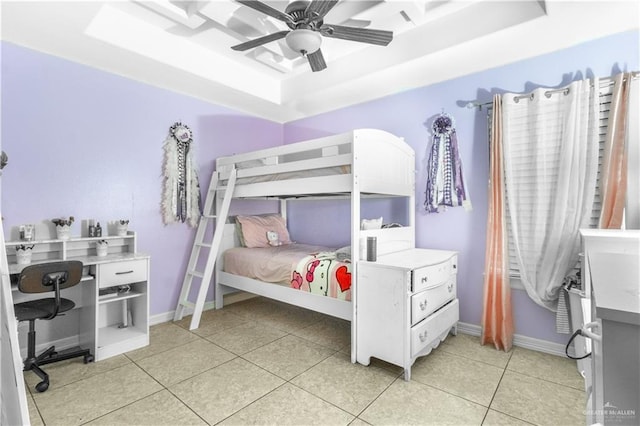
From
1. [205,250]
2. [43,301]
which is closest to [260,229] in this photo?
[205,250]

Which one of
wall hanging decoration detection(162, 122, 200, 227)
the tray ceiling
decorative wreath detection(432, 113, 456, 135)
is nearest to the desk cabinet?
wall hanging decoration detection(162, 122, 200, 227)

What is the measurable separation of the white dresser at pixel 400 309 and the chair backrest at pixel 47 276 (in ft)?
6.81

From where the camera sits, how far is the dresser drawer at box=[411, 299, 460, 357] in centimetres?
226

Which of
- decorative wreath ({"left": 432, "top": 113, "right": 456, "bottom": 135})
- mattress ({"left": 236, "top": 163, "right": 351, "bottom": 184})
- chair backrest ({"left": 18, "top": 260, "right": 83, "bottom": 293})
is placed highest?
decorative wreath ({"left": 432, "top": 113, "right": 456, "bottom": 135})

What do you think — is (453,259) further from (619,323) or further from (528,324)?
(619,323)

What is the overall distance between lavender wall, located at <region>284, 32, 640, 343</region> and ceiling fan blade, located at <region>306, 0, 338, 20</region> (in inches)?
70.5

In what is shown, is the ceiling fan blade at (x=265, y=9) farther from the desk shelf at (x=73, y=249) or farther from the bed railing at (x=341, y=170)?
the desk shelf at (x=73, y=249)

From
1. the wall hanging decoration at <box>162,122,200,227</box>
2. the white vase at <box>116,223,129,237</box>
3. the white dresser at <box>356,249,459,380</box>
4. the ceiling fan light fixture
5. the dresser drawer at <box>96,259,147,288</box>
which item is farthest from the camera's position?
the wall hanging decoration at <box>162,122,200,227</box>

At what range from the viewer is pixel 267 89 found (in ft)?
12.6

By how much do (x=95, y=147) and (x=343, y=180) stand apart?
7.59 ft

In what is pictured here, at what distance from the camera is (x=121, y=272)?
8.82 feet

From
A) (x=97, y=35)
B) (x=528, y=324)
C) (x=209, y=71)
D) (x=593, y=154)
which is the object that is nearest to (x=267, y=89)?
(x=209, y=71)

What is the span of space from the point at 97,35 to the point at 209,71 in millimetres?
979

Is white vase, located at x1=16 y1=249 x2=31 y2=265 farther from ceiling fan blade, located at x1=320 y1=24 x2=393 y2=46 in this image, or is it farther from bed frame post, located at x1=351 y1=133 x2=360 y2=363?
ceiling fan blade, located at x1=320 y1=24 x2=393 y2=46
